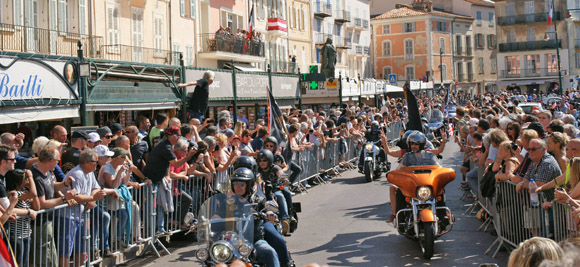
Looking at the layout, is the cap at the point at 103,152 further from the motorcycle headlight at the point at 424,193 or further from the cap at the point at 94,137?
the motorcycle headlight at the point at 424,193

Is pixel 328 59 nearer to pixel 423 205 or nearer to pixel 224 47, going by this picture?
pixel 224 47

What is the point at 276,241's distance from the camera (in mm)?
7543

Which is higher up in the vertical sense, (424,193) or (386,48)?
(386,48)

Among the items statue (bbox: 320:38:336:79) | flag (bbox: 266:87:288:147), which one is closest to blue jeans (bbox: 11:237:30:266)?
flag (bbox: 266:87:288:147)

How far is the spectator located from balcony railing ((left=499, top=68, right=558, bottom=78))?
78.8 m

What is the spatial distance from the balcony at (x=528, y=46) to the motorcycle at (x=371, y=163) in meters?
66.0

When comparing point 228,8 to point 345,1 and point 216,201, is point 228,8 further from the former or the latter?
point 216,201

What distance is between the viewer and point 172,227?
11156 mm

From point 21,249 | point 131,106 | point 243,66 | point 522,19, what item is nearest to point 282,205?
point 21,249

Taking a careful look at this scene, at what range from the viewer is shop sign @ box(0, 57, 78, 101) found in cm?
1259

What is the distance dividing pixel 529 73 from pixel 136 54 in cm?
6424

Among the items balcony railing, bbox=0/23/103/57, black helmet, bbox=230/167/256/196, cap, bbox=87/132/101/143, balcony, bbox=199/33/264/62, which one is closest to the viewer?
black helmet, bbox=230/167/256/196

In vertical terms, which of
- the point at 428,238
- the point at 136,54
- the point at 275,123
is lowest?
the point at 428,238

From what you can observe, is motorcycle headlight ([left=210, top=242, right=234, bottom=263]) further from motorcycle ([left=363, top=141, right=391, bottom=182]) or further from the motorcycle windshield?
motorcycle ([left=363, top=141, right=391, bottom=182])
